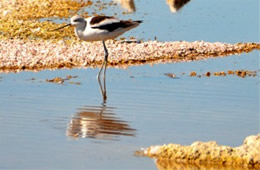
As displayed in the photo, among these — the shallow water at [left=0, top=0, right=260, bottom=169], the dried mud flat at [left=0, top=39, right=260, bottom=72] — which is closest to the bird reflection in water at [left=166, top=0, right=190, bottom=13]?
the dried mud flat at [left=0, top=39, right=260, bottom=72]

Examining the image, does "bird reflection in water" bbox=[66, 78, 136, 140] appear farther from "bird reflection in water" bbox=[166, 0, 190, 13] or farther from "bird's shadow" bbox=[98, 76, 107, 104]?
"bird reflection in water" bbox=[166, 0, 190, 13]

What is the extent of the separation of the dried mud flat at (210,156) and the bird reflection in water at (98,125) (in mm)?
1597

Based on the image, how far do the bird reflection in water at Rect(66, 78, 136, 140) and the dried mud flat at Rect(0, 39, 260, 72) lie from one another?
Answer: 4.25 meters

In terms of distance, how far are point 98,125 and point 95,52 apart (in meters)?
6.70

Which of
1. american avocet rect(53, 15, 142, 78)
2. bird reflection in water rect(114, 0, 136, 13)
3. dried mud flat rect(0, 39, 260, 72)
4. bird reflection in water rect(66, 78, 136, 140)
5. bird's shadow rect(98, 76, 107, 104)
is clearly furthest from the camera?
bird reflection in water rect(114, 0, 136, 13)

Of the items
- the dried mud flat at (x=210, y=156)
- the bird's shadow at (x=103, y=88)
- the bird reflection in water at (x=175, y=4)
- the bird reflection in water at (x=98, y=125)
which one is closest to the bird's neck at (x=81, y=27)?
the bird's shadow at (x=103, y=88)

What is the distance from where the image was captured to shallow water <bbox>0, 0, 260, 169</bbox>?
10250mm

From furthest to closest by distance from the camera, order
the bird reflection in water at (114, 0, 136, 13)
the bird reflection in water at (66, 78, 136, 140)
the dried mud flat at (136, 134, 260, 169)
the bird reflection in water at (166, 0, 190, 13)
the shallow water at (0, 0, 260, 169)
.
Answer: the bird reflection in water at (166, 0, 190, 13)
the bird reflection in water at (114, 0, 136, 13)
the bird reflection in water at (66, 78, 136, 140)
the shallow water at (0, 0, 260, 169)
the dried mud flat at (136, 134, 260, 169)

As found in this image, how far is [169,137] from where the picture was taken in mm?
11156

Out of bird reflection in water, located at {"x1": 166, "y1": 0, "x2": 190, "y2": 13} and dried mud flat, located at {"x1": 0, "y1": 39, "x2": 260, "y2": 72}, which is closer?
dried mud flat, located at {"x1": 0, "y1": 39, "x2": 260, "y2": 72}

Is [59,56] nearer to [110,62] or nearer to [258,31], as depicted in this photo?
[110,62]

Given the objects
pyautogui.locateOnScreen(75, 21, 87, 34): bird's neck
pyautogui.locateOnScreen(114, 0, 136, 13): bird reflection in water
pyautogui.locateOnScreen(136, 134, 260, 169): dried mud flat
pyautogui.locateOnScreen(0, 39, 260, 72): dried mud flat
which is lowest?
pyautogui.locateOnScreen(136, 134, 260, 169): dried mud flat

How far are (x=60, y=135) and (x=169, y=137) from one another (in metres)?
1.52

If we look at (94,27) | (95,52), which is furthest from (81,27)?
(95,52)
